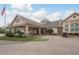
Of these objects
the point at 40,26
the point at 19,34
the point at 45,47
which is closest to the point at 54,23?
the point at 40,26

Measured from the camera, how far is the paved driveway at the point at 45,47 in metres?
3.20

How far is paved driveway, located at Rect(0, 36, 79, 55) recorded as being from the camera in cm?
320

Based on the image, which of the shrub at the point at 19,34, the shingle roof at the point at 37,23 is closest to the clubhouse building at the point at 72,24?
the shingle roof at the point at 37,23

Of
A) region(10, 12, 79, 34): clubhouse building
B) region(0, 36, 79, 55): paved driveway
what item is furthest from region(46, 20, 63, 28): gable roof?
region(0, 36, 79, 55): paved driveway

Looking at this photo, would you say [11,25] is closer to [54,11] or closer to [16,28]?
[16,28]

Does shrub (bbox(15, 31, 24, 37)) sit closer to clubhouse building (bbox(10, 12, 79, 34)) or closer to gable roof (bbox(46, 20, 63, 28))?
clubhouse building (bbox(10, 12, 79, 34))

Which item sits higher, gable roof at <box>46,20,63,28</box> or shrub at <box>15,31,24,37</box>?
gable roof at <box>46,20,63,28</box>

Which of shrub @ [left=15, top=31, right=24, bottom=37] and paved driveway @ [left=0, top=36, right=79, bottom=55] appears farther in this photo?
shrub @ [left=15, top=31, right=24, bottom=37]

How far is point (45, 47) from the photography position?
324 cm

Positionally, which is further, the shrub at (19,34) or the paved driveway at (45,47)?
the shrub at (19,34)

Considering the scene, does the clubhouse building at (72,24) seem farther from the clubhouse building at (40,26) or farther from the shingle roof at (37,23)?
the shingle roof at (37,23)

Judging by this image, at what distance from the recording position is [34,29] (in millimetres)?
3318
